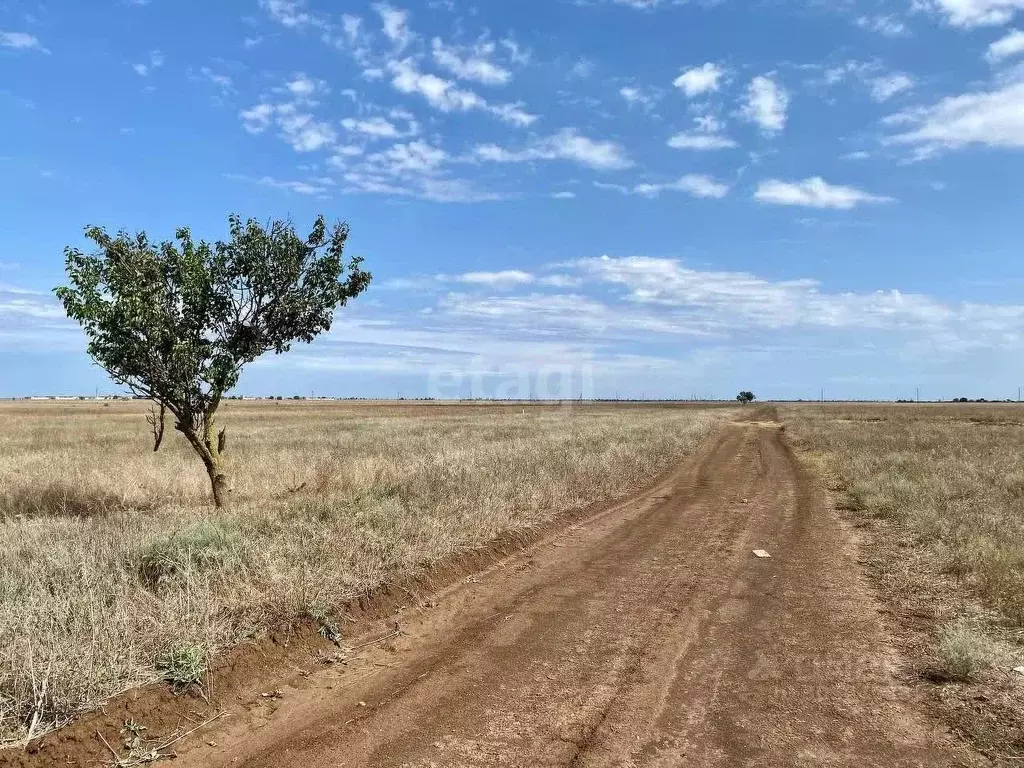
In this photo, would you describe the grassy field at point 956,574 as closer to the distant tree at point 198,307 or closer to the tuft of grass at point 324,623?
the tuft of grass at point 324,623

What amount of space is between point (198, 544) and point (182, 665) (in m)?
3.54

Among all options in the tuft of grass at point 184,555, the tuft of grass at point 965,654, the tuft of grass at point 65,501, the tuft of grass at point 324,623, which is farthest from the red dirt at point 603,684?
the tuft of grass at point 65,501

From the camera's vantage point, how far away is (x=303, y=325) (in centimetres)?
1330

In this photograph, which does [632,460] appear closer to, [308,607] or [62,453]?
[308,607]

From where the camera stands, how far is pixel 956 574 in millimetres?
8711

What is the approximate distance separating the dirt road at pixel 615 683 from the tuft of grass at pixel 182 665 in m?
0.49

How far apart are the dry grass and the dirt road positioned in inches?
36.7

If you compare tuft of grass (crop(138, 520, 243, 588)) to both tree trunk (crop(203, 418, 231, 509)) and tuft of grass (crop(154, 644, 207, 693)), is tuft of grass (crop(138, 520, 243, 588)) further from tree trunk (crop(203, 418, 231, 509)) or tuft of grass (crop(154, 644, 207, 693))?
tree trunk (crop(203, 418, 231, 509))

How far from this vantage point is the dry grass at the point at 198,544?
16.3 ft

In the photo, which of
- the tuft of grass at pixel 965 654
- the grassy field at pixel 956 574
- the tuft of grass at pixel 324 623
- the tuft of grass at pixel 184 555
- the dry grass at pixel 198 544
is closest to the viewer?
the dry grass at pixel 198 544

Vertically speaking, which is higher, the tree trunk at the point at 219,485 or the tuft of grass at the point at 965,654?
the tree trunk at the point at 219,485

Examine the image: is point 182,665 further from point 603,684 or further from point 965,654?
point 965,654

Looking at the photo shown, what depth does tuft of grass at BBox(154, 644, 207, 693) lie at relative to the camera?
4.99 m

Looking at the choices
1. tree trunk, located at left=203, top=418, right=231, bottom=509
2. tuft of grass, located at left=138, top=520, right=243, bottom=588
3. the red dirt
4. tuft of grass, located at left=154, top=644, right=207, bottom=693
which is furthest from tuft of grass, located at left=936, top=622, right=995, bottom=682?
tree trunk, located at left=203, top=418, right=231, bottom=509
